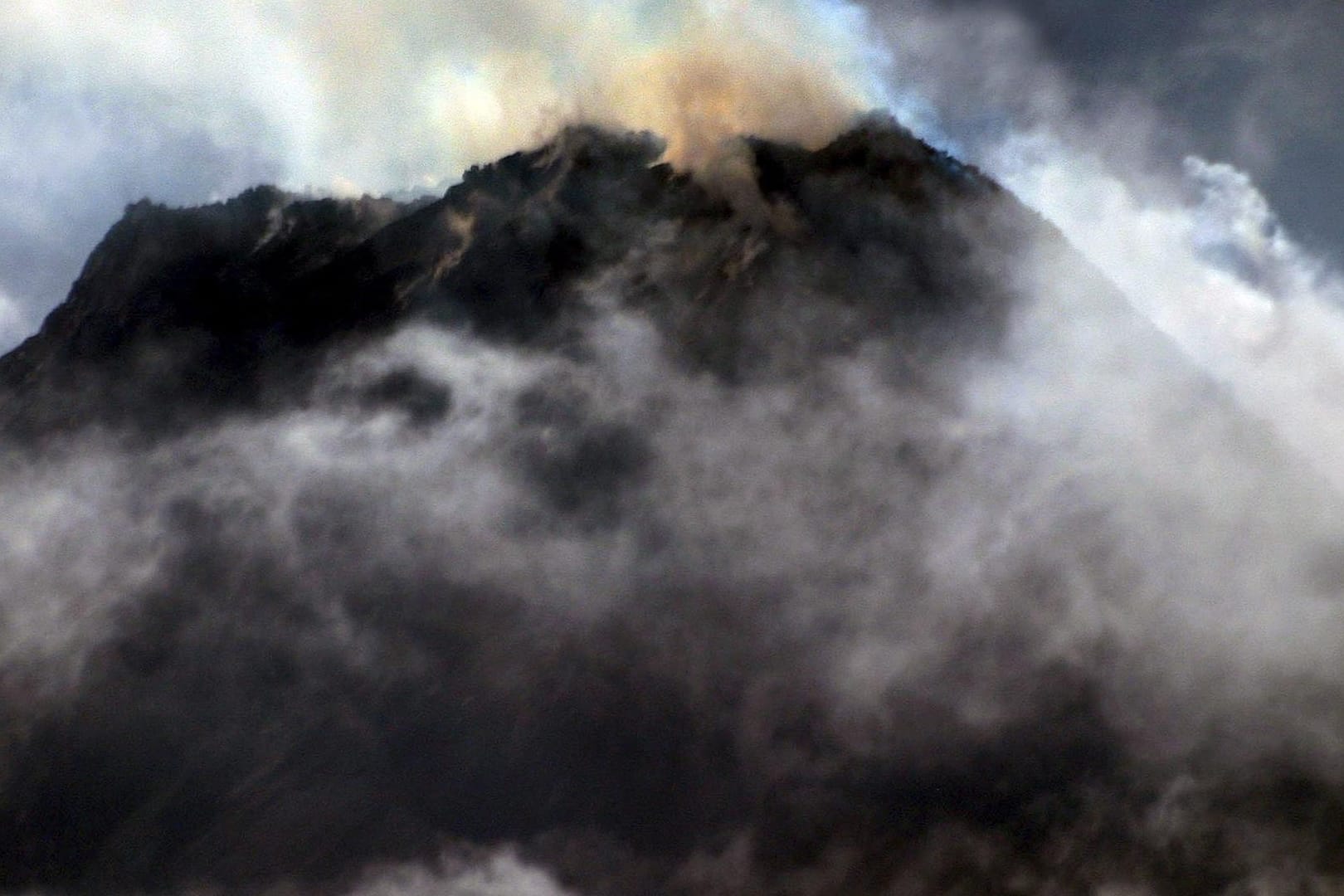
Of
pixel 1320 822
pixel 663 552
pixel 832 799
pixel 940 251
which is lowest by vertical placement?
pixel 1320 822

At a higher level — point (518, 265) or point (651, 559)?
point (518, 265)

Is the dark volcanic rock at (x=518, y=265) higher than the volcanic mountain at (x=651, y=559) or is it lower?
higher

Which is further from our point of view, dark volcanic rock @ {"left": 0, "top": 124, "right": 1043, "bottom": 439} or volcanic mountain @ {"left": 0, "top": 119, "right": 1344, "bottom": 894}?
dark volcanic rock @ {"left": 0, "top": 124, "right": 1043, "bottom": 439}

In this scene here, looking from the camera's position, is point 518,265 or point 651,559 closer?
point 651,559

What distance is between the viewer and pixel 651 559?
429 feet

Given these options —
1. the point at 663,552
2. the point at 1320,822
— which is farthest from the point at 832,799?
the point at 1320,822

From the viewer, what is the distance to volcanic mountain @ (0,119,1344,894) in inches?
4498

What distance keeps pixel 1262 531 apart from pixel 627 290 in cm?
6413

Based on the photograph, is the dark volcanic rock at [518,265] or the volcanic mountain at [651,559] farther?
the dark volcanic rock at [518,265]

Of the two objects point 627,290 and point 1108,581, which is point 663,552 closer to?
point 627,290

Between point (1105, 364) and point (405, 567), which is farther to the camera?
point (1105, 364)

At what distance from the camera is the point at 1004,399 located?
5595 inches

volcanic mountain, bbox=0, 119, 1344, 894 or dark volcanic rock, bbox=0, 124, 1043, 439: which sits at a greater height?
dark volcanic rock, bbox=0, 124, 1043, 439

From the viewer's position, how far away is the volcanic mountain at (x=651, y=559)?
4498 inches
